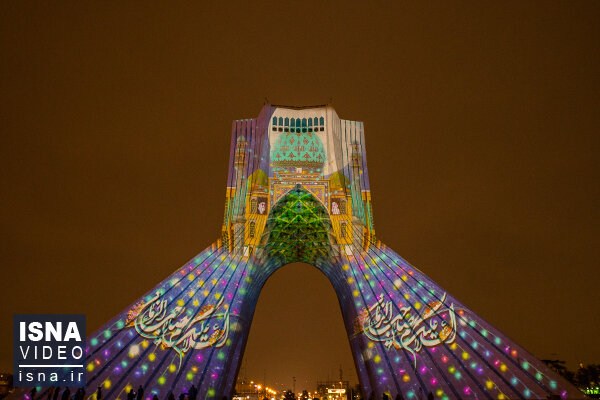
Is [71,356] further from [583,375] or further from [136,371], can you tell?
[583,375]

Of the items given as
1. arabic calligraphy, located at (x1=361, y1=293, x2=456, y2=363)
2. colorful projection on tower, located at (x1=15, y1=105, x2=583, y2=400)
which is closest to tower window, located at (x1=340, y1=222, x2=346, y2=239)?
colorful projection on tower, located at (x1=15, y1=105, x2=583, y2=400)

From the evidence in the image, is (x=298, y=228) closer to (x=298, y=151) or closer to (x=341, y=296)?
(x=341, y=296)

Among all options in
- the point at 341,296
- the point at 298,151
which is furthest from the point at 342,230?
the point at 341,296

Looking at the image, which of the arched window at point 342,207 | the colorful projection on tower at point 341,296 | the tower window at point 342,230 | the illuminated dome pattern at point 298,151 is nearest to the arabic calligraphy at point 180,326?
the colorful projection on tower at point 341,296

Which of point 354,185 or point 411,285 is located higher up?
point 354,185

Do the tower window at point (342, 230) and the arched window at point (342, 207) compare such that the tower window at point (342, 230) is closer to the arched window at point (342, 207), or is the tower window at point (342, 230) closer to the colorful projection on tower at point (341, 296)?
the colorful projection on tower at point (341, 296)

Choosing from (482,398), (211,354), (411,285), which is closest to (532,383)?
(482,398)
